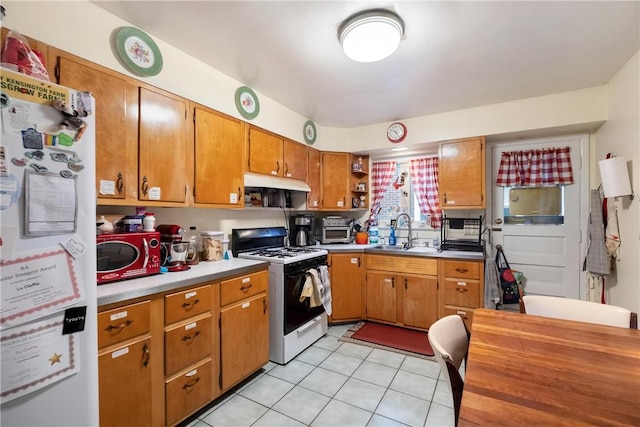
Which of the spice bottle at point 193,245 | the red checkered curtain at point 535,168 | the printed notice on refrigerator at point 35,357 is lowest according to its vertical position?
the printed notice on refrigerator at point 35,357

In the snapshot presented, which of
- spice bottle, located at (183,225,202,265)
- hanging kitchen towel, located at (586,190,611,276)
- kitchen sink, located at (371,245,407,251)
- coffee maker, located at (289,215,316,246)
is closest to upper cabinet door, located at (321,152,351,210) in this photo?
coffee maker, located at (289,215,316,246)

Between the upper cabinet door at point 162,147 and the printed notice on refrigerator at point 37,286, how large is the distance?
35.0 inches

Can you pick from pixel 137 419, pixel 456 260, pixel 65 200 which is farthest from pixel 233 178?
pixel 456 260

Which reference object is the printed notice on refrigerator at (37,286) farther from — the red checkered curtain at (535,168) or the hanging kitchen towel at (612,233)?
the red checkered curtain at (535,168)

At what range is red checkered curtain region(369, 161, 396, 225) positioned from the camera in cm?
387

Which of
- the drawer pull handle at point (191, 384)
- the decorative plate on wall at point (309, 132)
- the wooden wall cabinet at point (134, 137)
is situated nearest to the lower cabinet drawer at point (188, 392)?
the drawer pull handle at point (191, 384)

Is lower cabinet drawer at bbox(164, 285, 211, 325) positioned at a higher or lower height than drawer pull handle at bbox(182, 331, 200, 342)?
higher

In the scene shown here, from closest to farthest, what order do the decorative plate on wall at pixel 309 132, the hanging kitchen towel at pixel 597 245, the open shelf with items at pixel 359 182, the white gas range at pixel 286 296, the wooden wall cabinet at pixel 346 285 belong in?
1. the hanging kitchen towel at pixel 597 245
2. the white gas range at pixel 286 296
3. the wooden wall cabinet at pixel 346 285
4. the decorative plate on wall at pixel 309 132
5. the open shelf with items at pixel 359 182

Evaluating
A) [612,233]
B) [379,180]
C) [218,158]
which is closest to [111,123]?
[218,158]

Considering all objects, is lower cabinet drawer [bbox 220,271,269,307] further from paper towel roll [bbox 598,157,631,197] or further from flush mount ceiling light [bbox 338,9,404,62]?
paper towel roll [bbox 598,157,631,197]

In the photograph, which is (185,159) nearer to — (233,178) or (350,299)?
(233,178)

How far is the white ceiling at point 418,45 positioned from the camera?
1.58m

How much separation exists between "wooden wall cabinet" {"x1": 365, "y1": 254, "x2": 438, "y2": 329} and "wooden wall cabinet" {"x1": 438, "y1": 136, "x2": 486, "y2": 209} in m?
0.77

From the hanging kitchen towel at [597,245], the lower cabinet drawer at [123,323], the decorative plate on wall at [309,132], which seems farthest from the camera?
the decorative plate on wall at [309,132]
